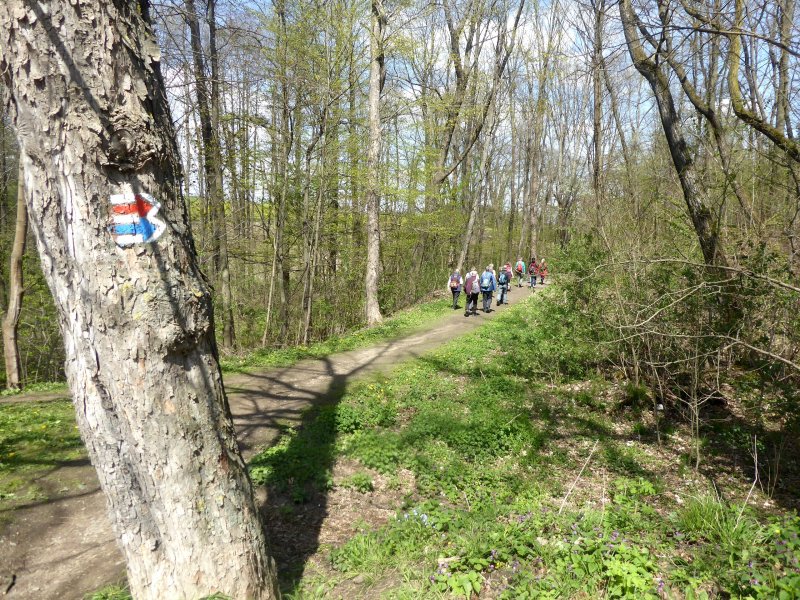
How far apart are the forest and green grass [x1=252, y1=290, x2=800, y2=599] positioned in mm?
29

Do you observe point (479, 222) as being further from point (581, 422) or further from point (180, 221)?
point (180, 221)

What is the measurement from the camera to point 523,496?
4473mm

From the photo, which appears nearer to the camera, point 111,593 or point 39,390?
point 111,593

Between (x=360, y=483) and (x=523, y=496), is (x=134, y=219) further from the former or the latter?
(x=523, y=496)

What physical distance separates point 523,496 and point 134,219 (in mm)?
4203

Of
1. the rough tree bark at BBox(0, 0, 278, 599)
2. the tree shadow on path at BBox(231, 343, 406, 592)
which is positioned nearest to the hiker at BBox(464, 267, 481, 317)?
the tree shadow on path at BBox(231, 343, 406, 592)

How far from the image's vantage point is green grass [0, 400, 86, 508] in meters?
4.25

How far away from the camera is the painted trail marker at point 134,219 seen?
2.12 m

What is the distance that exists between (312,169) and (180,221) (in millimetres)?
10450

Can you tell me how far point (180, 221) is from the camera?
2.36 metres

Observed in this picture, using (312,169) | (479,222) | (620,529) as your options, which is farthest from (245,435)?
(479,222)

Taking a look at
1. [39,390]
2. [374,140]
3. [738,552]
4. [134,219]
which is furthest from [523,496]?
[374,140]

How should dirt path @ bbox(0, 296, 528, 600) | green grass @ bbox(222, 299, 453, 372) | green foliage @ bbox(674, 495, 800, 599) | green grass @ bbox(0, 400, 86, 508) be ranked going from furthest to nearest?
green grass @ bbox(222, 299, 453, 372)
green grass @ bbox(0, 400, 86, 508)
dirt path @ bbox(0, 296, 528, 600)
green foliage @ bbox(674, 495, 800, 599)

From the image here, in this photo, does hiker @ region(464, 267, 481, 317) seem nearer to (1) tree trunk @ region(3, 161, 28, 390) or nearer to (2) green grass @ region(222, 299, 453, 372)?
(2) green grass @ region(222, 299, 453, 372)
